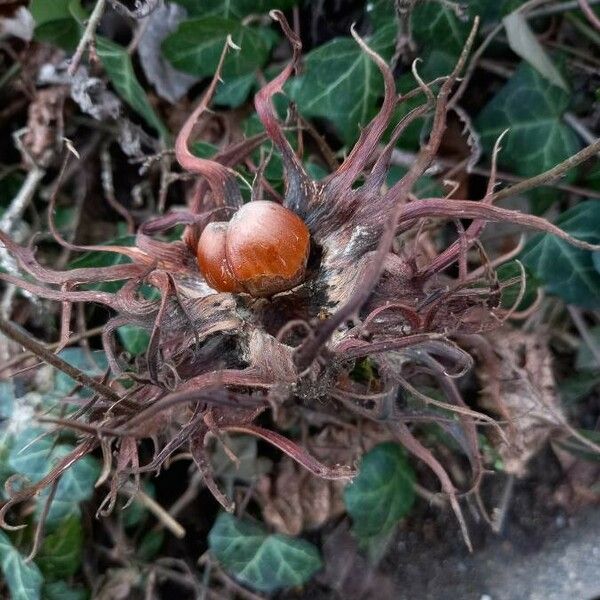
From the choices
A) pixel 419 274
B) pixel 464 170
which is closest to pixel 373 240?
pixel 419 274

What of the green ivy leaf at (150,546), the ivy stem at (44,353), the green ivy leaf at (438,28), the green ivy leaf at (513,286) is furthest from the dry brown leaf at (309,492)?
the green ivy leaf at (438,28)

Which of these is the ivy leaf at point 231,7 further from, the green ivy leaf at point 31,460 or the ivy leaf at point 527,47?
the green ivy leaf at point 31,460

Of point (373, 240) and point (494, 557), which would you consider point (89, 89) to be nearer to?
point (373, 240)

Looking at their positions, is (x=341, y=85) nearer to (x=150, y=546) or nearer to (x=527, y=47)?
(x=527, y=47)

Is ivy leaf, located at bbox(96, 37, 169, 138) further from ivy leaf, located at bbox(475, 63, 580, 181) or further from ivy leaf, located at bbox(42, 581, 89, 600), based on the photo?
ivy leaf, located at bbox(42, 581, 89, 600)

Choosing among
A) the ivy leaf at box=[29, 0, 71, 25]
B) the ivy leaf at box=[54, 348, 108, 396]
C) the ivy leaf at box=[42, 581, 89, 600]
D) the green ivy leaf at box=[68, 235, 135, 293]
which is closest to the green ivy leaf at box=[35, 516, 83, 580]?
the ivy leaf at box=[42, 581, 89, 600]
